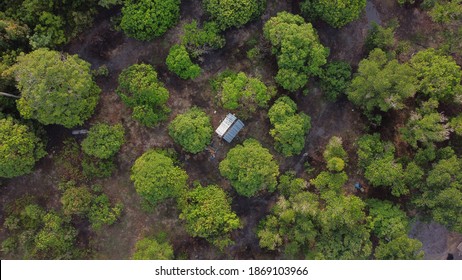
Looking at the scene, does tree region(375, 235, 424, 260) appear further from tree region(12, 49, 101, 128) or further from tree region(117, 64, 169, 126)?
tree region(12, 49, 101, 128)

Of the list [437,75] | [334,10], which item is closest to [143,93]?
[334,10]

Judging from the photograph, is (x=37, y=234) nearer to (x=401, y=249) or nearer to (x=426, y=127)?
(x=401, y=249)

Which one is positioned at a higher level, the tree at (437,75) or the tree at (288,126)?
the tree at (437,75)

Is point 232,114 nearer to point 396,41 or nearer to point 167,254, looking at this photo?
point 167,254

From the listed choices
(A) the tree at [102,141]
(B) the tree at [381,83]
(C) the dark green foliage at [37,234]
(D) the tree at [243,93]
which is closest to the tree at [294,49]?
(D) the tree at [243,93]

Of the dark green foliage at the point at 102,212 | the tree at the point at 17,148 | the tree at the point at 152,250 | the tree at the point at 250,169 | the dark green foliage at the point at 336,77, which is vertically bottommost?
the dark green foliage at the point at 102,212

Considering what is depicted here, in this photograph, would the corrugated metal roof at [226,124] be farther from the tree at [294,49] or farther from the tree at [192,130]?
the tree at [294,49]
